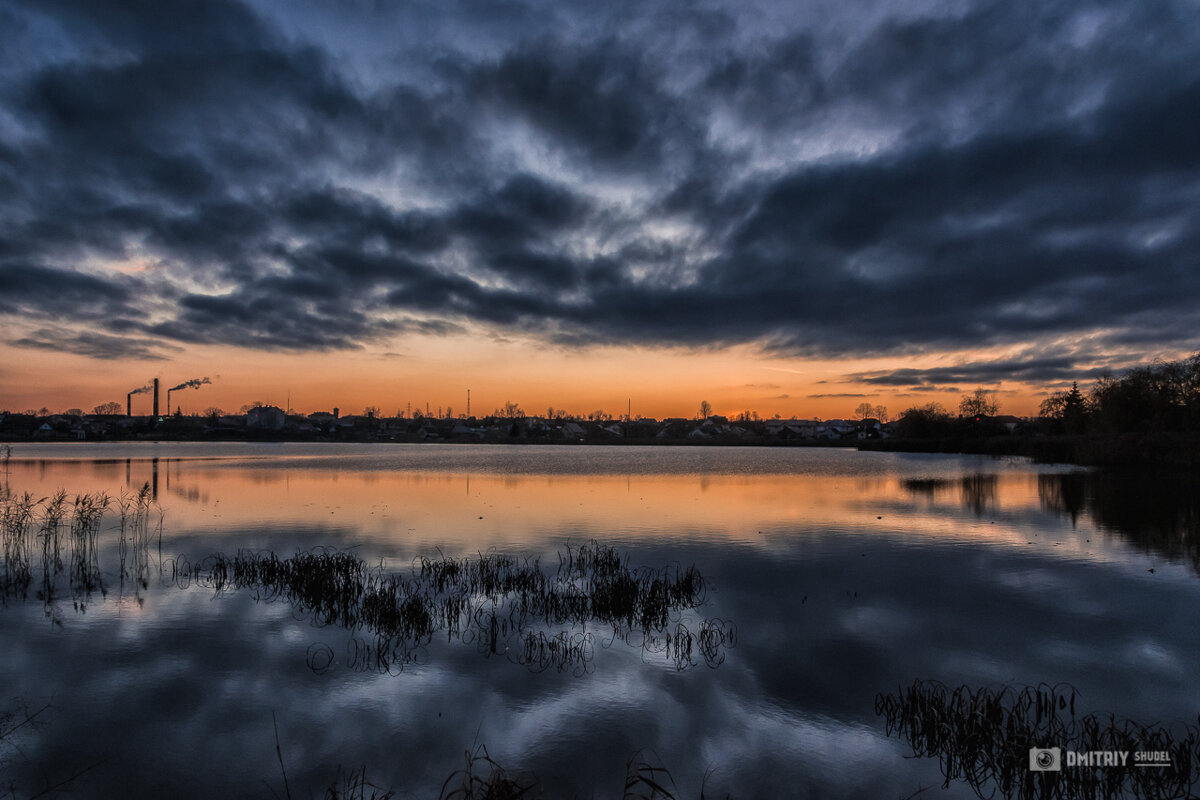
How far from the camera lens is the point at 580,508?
29.6 metres

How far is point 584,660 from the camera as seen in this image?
10062 millimetres

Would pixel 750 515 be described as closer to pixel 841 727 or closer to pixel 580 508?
pixel 580 508

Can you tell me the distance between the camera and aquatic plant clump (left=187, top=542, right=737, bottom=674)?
10.5 meters

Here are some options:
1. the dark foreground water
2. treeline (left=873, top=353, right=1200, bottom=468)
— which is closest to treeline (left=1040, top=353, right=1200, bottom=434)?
treeline (left=873, top=353, right=1200, bottom=468)

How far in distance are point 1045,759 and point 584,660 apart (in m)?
6.27

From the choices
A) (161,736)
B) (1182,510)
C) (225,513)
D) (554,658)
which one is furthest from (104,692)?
(1182,510)

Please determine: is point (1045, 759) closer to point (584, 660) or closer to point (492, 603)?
point (584, 660)

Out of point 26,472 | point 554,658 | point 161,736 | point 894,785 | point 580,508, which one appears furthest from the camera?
point 26,472

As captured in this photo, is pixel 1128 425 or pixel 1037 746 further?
pixel 1128 425

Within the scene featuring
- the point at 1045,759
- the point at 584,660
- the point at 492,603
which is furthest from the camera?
the point at 492,603

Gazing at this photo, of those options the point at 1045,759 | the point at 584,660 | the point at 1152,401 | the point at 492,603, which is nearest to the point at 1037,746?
the point at 1045,759

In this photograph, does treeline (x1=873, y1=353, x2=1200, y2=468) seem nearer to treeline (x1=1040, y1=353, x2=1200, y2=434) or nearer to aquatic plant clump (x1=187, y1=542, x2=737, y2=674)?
treeline (x1=1040, y1=353, x2=1200, y2=434)

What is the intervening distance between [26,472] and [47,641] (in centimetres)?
4978

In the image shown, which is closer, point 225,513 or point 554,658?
point 554,658
